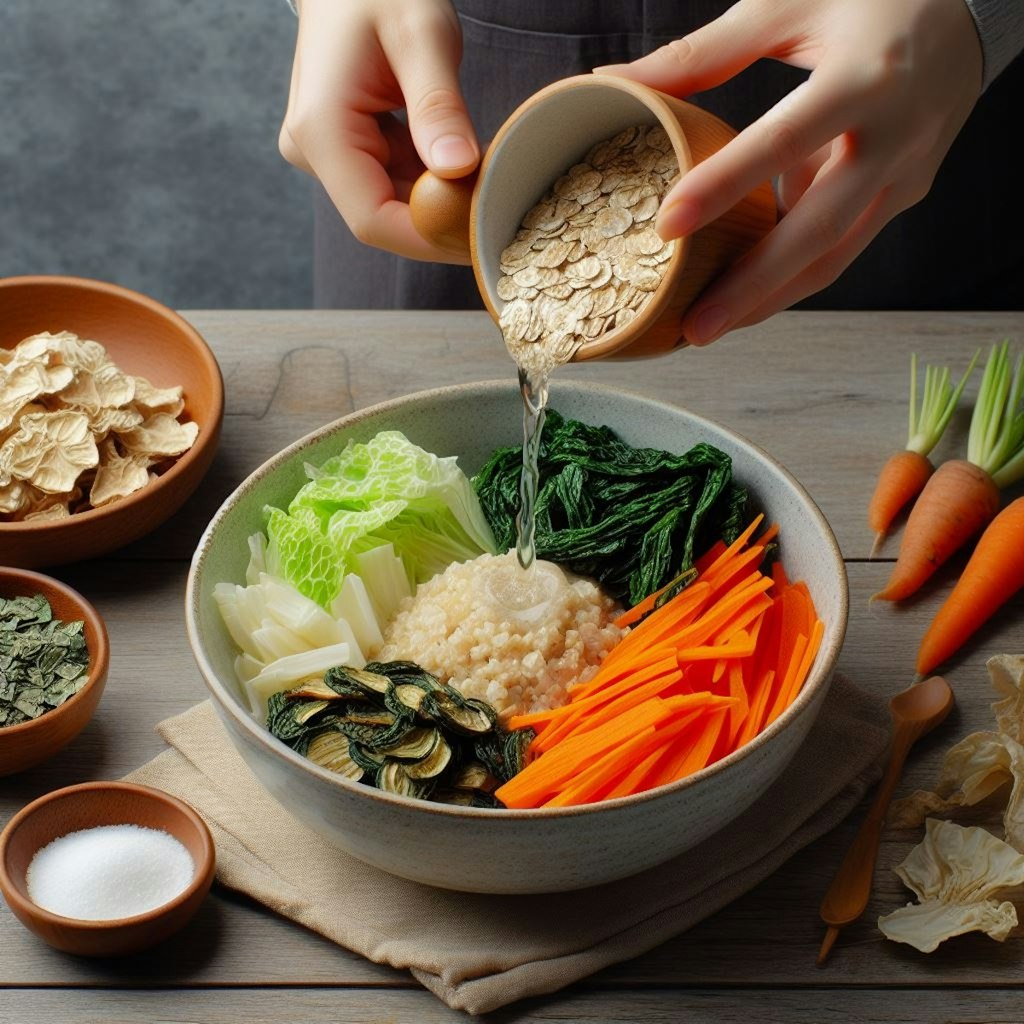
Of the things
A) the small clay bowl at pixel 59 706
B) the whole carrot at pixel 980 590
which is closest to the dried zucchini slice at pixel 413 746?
the small clay bowl at pixel 59 706

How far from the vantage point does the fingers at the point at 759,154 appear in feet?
5.17

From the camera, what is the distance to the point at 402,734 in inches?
66.9

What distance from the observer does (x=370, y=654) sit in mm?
2008

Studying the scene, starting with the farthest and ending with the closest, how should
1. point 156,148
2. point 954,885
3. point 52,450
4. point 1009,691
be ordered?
point 156,148 → point 52,450 → point 1009,691 → point 954,885

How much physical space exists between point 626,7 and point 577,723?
1.45 meters

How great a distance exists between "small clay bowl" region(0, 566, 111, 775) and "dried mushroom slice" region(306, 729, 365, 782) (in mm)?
355

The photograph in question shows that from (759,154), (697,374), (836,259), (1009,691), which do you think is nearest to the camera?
(759,154)

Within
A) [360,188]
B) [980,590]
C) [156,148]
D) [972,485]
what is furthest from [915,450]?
[156,148]

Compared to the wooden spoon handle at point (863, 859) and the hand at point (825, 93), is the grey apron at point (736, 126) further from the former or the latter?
the wooden spoon handle at point (863, 859)

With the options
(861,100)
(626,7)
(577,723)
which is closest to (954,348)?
(626,7)

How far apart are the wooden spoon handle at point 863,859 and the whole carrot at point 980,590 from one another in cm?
20

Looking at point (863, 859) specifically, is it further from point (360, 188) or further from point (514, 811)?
point (360, 188)

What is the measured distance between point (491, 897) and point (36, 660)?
720 millimetres

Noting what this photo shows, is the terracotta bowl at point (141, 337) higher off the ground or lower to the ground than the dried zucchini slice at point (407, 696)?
higher
